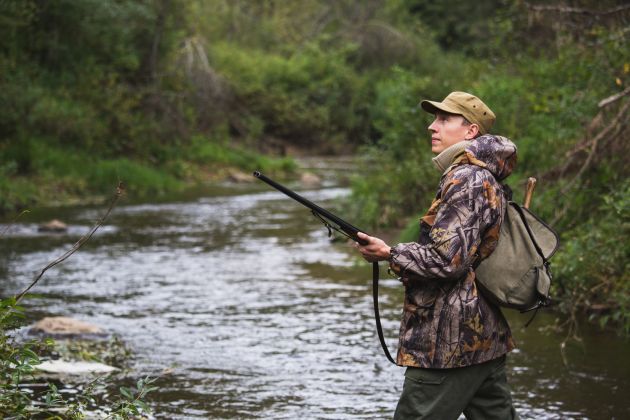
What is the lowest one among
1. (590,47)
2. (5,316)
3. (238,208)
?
(238,208)

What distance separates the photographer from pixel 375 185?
16.4m

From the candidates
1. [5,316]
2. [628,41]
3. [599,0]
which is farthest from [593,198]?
[5,316]

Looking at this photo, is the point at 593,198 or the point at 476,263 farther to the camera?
the point at 593,198

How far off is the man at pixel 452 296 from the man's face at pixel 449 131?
0.41 feet

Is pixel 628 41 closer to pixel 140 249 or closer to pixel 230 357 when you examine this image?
pixel 230 357

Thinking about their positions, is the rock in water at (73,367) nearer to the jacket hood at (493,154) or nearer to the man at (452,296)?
the man at (452,296)

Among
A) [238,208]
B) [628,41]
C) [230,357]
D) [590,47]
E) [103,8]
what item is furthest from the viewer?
[103,8]

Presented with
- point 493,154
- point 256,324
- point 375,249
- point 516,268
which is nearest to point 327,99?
point 256,324

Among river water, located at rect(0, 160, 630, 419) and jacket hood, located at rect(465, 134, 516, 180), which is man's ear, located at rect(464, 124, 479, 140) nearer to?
jacket hood, located at rect(465, 134, 516, 180)

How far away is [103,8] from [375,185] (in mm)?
10671

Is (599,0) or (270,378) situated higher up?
(599,0)

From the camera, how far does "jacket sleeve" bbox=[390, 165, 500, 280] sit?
4012mm

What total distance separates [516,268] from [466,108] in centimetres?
69

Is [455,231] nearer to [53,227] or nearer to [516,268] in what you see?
[516,268]
